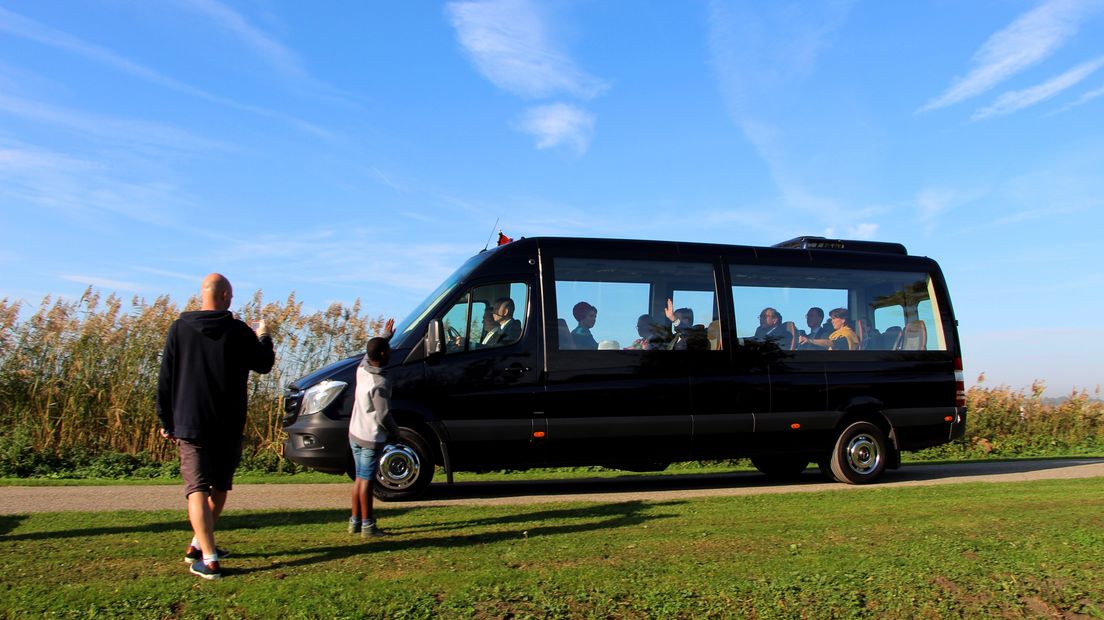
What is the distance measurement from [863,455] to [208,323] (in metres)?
8.73

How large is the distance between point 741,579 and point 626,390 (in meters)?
5.04

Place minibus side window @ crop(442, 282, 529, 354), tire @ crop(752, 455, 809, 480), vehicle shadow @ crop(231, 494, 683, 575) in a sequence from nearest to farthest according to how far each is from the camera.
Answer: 1. vehicle shadow @ crop(231, 494, 683, 575)
2. minibus side window @ crop(442, 282, 529, 354)
3. tire @ crop(752, 455, 809, 480)

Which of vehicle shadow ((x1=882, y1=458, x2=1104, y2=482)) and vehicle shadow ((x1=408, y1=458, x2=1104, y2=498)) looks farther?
vehicle shadow ((x1=882, y1=458, x2=1104, y2=482))

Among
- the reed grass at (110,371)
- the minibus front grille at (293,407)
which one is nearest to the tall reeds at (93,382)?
the reed grass at (110,371)

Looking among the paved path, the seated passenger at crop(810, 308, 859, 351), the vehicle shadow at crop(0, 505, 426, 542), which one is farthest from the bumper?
the seated passenger at crop(810, 308, 859, 351)

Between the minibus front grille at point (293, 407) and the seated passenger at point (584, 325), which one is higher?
the seated passenger at point (584, 325)

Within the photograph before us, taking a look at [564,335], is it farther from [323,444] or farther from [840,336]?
[840,336]

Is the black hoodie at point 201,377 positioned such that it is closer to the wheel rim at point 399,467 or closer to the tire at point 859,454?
the wheel rim at point 399,467

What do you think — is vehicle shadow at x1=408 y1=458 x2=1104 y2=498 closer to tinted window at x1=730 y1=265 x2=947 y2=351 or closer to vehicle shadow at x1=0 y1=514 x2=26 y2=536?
tinted window at x1=730 y1=265 x2=947 y2=351

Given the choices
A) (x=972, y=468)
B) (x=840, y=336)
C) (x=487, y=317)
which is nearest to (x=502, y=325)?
(x=487, y=317)

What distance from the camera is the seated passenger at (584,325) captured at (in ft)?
34.4

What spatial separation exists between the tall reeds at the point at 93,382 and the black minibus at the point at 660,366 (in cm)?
395

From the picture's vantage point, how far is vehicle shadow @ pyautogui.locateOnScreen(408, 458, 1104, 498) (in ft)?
35.4

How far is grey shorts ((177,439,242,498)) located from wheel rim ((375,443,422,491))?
3874 millimetres
